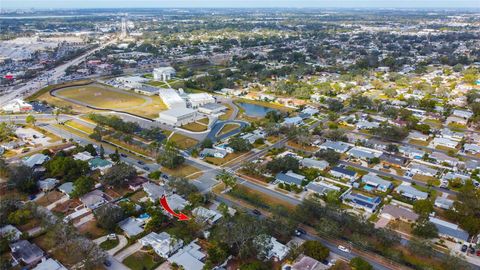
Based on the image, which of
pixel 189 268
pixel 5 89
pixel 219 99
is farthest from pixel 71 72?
pixel 189 268

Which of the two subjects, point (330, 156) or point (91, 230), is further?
point (330, 156)

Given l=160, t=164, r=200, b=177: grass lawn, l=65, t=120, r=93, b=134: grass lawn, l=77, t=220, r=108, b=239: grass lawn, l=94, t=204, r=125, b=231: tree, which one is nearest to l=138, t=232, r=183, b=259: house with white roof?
l=94, t=204, r=125, b=231: tree

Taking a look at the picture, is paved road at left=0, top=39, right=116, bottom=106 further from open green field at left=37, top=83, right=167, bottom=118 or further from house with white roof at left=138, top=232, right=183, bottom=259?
house with white roof at left=138, top=232, right=183, bottom=259

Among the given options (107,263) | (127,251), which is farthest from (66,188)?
(107,263)

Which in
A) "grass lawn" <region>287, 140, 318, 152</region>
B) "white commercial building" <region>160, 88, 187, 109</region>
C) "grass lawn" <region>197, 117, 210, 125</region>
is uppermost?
"white commercial building" <region>160, 88, 187, 109</region>

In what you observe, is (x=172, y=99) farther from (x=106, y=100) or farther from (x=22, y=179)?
(x=22, y=179)

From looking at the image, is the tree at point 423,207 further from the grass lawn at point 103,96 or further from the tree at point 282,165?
the grass lawn at point 103,96
